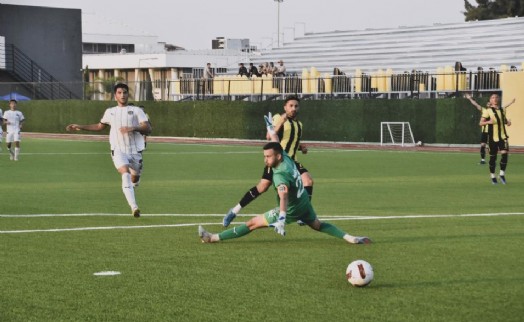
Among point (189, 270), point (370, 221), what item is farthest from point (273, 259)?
point (370, 221)

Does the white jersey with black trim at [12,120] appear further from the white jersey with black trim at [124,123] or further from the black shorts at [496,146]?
the white jersey with black trim at [124,123]

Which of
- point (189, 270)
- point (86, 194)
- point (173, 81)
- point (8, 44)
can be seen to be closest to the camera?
point (189, 270)

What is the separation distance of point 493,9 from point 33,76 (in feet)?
136

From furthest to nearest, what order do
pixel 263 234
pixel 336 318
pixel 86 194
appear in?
pixel 86 194 → pixel 263 234 → pixel 336 318

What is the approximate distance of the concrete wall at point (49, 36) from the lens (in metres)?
75.6

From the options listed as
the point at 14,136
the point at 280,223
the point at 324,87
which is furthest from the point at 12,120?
the point at 280,223

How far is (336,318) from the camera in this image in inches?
341

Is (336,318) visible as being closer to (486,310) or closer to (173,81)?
(486,310)

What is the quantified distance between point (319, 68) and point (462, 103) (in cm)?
1965

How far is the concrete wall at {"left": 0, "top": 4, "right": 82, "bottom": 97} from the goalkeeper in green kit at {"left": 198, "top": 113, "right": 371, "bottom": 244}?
206 feet

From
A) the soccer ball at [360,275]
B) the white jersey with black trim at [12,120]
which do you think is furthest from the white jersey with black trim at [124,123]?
the white jersey with black trim at [12,120]

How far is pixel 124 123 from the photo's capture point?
57.4 feet

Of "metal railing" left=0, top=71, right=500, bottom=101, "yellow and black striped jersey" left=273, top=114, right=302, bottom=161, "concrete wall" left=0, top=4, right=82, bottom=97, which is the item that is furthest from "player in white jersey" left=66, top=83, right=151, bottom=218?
"concrete wall" left=0, top=4, right=82, bottom=97

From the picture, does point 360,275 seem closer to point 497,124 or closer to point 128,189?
point 128,189
